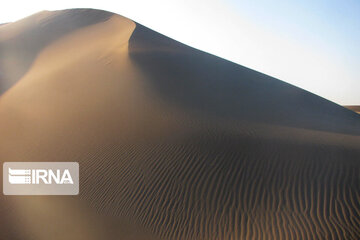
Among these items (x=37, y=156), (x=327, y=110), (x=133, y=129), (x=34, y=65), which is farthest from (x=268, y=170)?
(x=34, y=65)

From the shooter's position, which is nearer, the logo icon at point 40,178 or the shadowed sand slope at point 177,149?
the shadowed sand slope at point 177,149

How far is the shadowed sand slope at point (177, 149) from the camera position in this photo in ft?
17.9

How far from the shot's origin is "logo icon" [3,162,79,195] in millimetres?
7113

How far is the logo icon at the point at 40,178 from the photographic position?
23.3ft

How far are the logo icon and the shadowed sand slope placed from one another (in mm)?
267

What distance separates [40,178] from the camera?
7516mm

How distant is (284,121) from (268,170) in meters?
3.93

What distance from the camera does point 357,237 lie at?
4.60 metres

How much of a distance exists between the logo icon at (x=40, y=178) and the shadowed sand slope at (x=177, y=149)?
267mm

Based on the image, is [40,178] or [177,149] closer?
[40,178]

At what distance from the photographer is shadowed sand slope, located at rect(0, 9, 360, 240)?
5461mm

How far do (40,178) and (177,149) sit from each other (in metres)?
3.79

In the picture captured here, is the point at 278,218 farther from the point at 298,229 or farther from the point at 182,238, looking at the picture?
the point at 182,238

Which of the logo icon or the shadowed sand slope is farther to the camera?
the logo icon
